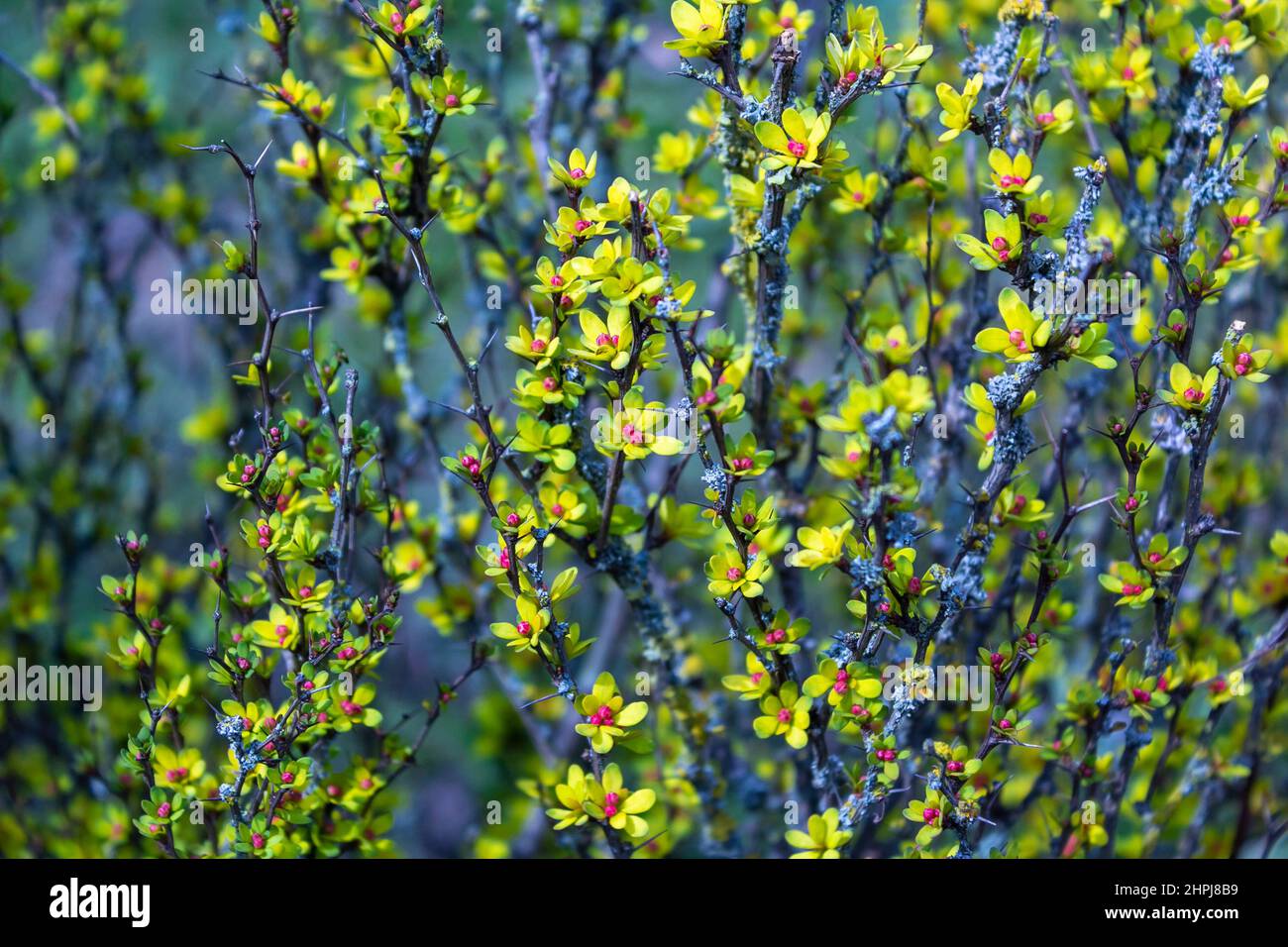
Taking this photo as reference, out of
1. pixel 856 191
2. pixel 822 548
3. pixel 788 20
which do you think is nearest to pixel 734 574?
pixel 822 548

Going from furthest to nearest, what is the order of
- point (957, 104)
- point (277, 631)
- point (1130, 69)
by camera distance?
point (1130, 69) → point (277, 631) → point (957, 104)

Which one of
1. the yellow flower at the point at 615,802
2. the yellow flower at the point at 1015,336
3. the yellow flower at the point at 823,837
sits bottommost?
the yellow flower at the point at 823,837

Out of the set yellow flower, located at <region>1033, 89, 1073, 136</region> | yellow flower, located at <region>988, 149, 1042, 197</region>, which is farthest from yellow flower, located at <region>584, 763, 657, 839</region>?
yellow flower, located at <region>1033, 89, 1073, 136</region>

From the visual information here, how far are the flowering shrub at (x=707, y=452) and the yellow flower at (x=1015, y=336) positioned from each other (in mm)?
12

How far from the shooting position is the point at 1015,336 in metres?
1.80

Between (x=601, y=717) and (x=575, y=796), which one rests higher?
(x=601, y=717)

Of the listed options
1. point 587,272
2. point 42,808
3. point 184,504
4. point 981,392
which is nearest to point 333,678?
point 587,272

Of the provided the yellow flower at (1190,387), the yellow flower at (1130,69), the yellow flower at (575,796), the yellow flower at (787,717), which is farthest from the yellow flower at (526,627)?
the yellow flower at (1130,69)

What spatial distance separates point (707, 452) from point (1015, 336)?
0.54 metres

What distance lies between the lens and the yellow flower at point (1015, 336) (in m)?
1.77

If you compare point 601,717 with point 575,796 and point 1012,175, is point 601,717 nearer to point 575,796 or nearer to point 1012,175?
point 575,796

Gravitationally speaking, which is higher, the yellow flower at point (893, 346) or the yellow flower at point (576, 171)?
the yellow flower at point (576, 171)

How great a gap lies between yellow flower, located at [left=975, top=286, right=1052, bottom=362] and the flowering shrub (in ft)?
0.04

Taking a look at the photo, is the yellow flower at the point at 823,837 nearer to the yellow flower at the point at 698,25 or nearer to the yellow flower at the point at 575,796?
Result: the yellow flower at the point at 575,796
